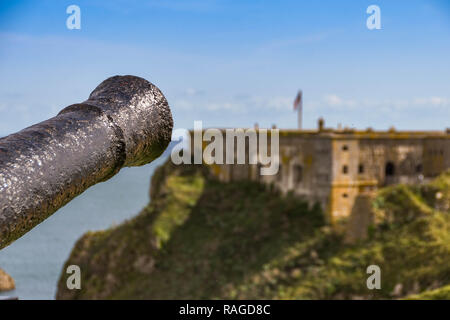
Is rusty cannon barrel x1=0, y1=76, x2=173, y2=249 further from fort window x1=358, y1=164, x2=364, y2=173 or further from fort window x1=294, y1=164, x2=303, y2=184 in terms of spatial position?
fort window x1=294, y1=164, x2=303, y2=184

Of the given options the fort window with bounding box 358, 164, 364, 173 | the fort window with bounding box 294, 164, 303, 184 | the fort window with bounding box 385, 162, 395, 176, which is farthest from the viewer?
the fort window with bounding box 294, 164, 303, 184

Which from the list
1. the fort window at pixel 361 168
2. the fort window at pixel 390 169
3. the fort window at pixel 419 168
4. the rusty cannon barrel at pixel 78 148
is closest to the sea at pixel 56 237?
the fort window at pixel 361 168

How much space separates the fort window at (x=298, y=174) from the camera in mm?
33219

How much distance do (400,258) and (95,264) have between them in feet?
56.7

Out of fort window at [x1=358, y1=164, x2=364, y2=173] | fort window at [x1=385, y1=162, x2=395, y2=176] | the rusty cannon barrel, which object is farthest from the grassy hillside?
the rusty cannon barrel

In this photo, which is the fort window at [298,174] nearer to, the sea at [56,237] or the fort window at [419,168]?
the fort window at [419,168]

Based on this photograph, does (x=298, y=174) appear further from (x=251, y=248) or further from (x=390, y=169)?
(x=390, y=169)

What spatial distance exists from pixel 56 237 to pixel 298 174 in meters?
30.0

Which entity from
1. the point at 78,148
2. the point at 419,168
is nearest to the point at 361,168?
the point at 419,168

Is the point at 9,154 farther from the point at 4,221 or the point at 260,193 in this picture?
the point at 260,193

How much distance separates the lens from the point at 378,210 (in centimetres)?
2953

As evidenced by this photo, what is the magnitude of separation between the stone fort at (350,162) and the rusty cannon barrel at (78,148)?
26.1 m

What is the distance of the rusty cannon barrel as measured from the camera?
3.71 meters

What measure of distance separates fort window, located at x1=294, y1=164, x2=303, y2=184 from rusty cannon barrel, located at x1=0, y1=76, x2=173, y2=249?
28.7m
